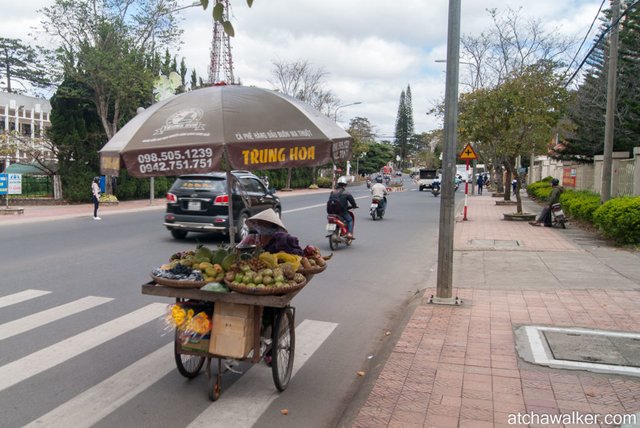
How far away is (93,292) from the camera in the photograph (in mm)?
7785

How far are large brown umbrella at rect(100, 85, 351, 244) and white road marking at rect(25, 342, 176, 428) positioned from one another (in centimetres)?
181

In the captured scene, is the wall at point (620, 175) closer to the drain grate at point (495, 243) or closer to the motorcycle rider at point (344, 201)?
the drain grate at point (495, 243)

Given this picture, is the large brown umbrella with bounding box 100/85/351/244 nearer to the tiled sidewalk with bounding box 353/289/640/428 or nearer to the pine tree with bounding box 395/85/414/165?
the tiled sidewalk with bounding box 353/289/640/428

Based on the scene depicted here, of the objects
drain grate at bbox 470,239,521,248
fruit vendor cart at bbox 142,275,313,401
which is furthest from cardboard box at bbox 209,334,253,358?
drain grate at bbox 470,239,521,248

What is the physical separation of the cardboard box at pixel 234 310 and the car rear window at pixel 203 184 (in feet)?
28.4

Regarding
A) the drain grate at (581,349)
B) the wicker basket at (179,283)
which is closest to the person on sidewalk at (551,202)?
the drain grate at (581,349)

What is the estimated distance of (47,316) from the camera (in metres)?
6.52

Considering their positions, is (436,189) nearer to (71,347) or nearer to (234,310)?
(71,347)

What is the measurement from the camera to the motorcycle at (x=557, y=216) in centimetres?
1675

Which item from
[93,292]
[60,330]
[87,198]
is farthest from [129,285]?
[87,198]

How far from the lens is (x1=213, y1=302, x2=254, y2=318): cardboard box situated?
13.7 feet

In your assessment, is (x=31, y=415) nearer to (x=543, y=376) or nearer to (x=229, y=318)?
(x=229, y=318)

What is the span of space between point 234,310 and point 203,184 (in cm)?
894

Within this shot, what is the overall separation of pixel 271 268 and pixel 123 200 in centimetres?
2710
